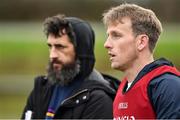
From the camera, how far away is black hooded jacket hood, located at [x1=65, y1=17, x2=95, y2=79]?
20.6ft

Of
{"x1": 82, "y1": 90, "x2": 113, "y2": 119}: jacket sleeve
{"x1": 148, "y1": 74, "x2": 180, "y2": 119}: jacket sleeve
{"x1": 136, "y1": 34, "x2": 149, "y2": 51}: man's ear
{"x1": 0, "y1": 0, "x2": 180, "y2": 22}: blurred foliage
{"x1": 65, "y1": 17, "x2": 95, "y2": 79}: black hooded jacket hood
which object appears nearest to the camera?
{"x1": 148, "y1": 74, "x2": 180, "y2": 119}: jacket sleeve

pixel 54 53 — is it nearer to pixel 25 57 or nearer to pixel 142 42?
pixel 142 42

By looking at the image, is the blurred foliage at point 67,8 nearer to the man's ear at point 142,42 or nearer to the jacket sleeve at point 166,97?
the man's ear at point 142,42

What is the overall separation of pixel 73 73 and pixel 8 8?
39.8 feet

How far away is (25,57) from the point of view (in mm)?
14977

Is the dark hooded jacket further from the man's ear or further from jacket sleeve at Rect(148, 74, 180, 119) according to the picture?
jacket sleeve at Rect(148, 74, 180, 119)

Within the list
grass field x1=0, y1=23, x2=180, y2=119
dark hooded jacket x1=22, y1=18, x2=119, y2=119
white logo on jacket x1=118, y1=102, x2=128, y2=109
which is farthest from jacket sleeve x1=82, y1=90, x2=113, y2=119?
grass field x1=0, y1=23, x2=180, y2=119

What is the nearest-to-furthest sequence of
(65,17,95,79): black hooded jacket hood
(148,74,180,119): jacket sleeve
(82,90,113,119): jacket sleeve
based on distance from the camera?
(148,74,180,119): jacket sleeve
(82,90,113,119): jacket sleeve
(65,17,95,79): black hooded jacket hood

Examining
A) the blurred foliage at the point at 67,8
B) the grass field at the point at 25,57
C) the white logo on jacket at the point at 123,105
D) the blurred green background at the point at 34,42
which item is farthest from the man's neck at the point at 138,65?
the blurred foliage at the point at 67,8

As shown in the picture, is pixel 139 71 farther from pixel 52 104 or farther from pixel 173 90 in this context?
pixel 52 104

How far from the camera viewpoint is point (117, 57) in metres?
4.99

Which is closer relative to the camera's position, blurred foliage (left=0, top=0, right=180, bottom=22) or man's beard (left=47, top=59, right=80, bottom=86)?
man's beard (left=47, top=59, right=80, bottom=86)

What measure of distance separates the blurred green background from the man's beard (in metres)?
5.94

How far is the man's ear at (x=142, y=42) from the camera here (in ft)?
16.3
